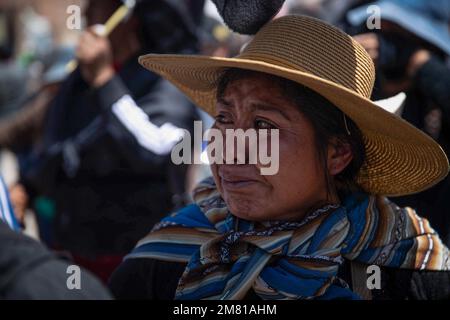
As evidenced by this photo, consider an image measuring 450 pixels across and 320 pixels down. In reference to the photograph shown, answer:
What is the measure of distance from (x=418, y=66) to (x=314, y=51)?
1445 mm

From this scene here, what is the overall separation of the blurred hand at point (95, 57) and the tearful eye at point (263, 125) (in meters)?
2.09

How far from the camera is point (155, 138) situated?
438 centimetres

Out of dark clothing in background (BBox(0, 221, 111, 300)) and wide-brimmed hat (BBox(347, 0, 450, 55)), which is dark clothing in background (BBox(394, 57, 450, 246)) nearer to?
wide-brimmed hat (BBox(347, 0, 450, 55))

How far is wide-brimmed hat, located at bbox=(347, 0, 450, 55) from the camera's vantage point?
4.04 metres

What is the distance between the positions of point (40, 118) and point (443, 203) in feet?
8.44

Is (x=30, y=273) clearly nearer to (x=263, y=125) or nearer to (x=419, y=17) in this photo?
(x=263, y=125)

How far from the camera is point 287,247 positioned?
2.52 m

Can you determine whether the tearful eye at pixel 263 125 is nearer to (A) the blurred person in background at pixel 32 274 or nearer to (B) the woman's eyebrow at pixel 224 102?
(B) the woman's eyebrow at pixel 224 102

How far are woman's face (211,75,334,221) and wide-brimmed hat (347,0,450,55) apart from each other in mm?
1502

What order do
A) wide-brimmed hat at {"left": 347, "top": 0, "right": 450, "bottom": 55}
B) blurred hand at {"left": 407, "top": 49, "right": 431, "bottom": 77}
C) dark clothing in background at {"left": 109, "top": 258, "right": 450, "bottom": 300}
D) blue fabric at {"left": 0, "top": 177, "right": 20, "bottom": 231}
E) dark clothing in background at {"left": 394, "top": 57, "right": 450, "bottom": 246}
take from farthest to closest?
wide-brimmed hat at {"left": 347, "top": 0, "right": 450, "bottom": 55}
blurred hand at {"left": 407, "top": 49, "right": 431, "bottom": 77}
dark clothing in background at {"left": 394, "top": 57, "right": 450, "bottom": 246}
blue fabric at {"left": 0, "top": 177, "right": 20, "bottom": 231}
dark clothing in background at {"left": 109, "top": 258, "right": 450, "bottom": 300}

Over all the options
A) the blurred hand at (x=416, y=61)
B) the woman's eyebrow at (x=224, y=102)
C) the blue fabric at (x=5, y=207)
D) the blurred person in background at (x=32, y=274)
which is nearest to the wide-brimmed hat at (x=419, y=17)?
the blurred hand at (x=416, y=61)

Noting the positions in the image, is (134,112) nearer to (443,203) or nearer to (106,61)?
(106,61)

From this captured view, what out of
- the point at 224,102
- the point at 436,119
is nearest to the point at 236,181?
the point at 224,102

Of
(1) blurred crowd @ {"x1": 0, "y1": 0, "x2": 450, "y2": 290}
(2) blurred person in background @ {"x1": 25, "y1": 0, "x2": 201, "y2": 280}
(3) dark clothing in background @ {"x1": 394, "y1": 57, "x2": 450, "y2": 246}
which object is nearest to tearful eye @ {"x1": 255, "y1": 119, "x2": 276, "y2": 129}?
(3) dark clothing in background @ {"x1": 394, "y1": 57, "x2": 450, "y2": 246}
